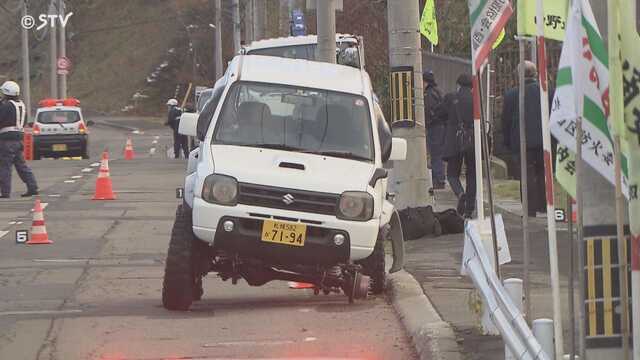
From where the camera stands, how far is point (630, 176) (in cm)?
605

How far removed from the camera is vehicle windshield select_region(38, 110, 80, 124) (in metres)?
43.0

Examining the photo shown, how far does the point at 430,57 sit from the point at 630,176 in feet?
86.3

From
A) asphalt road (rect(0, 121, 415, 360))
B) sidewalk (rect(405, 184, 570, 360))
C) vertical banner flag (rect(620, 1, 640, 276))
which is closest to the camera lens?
vertical banner flag (rect(620, 1, 640, 276))

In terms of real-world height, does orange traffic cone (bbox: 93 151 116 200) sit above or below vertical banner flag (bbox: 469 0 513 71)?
below

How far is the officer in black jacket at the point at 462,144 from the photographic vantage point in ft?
61.4

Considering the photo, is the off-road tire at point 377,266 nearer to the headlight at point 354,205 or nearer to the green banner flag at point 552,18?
the headlight at point 354,205

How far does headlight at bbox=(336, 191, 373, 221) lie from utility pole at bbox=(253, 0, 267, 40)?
36898 mm

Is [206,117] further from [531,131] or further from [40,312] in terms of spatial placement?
[531,131]

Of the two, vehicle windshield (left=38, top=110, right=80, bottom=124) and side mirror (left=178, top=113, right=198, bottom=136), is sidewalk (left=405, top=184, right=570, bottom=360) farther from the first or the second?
vehicle windshield (left=38, top=110, right=80, bottom=124)

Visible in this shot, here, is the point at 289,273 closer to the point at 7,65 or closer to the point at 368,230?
the point at 368,230

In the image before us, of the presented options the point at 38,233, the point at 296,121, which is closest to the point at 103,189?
the point at 38,233

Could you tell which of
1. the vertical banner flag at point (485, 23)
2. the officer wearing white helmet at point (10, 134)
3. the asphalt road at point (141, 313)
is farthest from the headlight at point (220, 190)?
the officer wearing white helmet at point (10, 134)

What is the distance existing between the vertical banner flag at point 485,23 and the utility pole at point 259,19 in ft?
128

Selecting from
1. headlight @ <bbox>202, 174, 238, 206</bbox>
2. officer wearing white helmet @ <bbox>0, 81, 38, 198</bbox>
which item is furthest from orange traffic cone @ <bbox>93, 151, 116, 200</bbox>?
headlight @ <bbox>202, 174, 238, 206</bbox>
